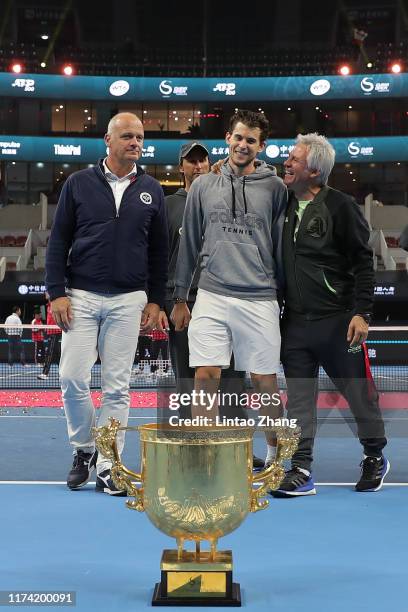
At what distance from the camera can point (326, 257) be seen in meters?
5.06

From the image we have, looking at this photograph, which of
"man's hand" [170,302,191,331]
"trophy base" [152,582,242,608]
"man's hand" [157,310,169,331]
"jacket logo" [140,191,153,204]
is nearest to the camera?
"trophy base" [152,582,242,608]

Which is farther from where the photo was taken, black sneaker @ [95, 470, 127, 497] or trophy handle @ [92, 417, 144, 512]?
black sneaker @ [95, 470, 127, 497]

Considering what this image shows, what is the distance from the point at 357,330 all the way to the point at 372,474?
79 cm

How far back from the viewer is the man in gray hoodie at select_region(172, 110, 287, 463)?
15.7 feet

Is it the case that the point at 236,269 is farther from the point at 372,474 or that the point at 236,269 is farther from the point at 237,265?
the point at 372,474

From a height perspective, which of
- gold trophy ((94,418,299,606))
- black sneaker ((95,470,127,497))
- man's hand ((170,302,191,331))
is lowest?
black sneaker ((95,470,127,497))

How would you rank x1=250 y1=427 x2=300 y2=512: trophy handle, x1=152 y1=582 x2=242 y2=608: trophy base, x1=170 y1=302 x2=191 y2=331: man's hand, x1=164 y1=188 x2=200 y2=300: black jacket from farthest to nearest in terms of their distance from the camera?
x1=164 y1=188 x2=200 y2=300: black jacket, x1=170 y1=302 x2=191 y2=331: man's hand, x1=250 y1=427 x2=300 y2=512: trophy handle, x1=152 y1=582 x2=242 y2=608: trophy base

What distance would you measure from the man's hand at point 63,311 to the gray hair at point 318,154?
149cm

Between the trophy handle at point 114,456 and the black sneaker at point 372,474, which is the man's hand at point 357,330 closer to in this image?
the black sneaker at point 372,474

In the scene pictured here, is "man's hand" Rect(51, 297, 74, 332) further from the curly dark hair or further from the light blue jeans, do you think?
the curly dark hair

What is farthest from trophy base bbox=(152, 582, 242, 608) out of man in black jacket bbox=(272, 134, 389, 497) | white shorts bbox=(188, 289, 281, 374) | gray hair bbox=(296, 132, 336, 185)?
gray hair bbox=(296, 132, 336, 185)

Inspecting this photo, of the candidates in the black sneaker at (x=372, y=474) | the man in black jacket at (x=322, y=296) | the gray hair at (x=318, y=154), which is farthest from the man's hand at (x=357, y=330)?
the gray hair at (x=318, y=154)

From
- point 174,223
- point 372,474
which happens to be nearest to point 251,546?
point 372,474

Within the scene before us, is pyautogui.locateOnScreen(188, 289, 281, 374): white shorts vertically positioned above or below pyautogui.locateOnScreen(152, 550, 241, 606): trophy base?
above
